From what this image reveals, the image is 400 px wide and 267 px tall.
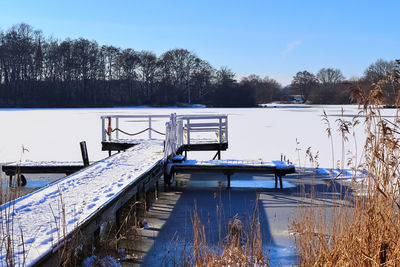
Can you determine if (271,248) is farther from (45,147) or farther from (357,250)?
(45,147)

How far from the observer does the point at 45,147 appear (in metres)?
14.3

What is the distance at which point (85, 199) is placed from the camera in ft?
15.3

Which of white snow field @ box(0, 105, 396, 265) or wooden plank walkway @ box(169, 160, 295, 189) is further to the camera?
wooden plank walkway @ box(169, 160, 295, 189)

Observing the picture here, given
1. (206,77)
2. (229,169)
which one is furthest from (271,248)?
(206,77)

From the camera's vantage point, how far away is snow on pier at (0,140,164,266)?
303cm

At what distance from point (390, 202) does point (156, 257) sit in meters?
2.49

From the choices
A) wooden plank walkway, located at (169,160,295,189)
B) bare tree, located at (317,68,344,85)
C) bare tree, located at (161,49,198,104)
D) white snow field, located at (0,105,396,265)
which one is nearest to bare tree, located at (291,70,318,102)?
bare tree, located at (317,68,344,85)

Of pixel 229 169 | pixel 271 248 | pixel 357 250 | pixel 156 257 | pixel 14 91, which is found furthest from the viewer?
pixel 14 91

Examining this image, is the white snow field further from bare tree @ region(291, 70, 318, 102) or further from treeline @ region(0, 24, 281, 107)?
bare tree @ region(291, 70, 318, 102)

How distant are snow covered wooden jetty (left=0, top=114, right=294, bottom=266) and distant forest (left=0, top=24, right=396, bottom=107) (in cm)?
5573

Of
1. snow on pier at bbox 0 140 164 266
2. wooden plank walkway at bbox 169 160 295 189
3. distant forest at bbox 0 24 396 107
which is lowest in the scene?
wooden plank walkway at bbox 169 160 295 189

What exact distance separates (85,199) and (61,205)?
0.39m

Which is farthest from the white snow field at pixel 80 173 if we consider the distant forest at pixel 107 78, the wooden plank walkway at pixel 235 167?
the distant forest at pixel 107 78

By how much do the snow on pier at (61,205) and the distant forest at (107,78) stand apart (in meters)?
57.1
